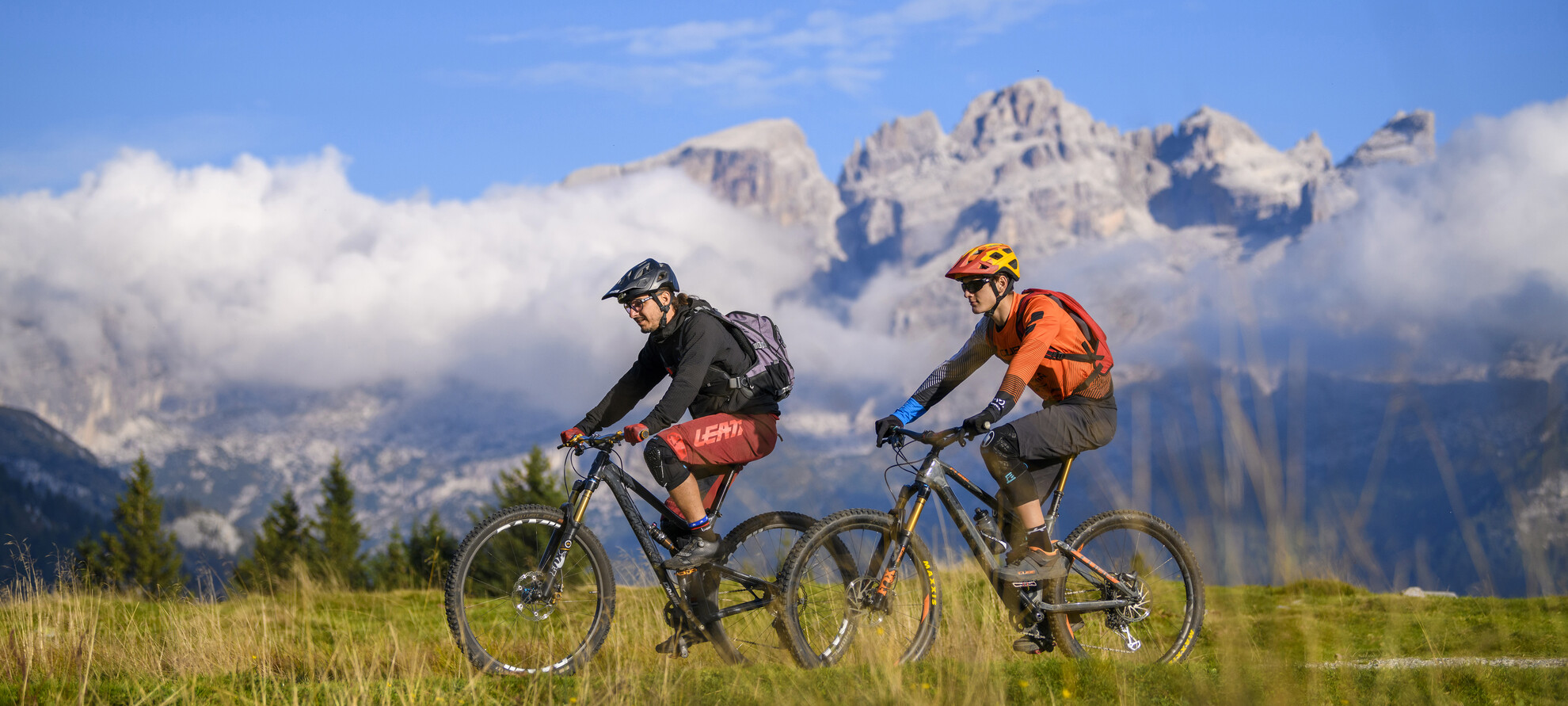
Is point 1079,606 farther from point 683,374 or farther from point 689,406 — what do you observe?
point 683,374

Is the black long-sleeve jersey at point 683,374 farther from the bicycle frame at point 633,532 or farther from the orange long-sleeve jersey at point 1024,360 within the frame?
the orange long-sleeve jersey at point 1024,360

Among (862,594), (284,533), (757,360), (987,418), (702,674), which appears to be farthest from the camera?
(284,533)

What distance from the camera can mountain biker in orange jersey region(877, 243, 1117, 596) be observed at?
6.40 meters

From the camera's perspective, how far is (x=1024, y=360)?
20.9 feet

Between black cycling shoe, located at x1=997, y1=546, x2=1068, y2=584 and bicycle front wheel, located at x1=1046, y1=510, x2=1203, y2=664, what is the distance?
0.41ft

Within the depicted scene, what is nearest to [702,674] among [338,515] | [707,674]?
[707,674]

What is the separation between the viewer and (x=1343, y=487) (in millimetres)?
4867

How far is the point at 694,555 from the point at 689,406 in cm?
86

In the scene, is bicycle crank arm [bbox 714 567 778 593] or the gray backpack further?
the gray backpack

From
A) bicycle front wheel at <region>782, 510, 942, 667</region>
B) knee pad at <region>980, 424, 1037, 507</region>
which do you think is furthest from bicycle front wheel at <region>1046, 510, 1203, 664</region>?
bicycle front wheel at <region>782, 510, 942, 667</region>

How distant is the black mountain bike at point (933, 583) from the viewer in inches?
249

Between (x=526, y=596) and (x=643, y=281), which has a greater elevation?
(x=643, y=281)

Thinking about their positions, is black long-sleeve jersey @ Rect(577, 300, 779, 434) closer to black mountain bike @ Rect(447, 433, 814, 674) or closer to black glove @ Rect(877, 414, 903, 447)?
black mountain bike @ Rect(447, 433, 814, 674)

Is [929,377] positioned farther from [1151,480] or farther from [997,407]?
[1151,480]
